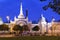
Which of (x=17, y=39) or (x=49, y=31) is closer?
(x=17, y=39)

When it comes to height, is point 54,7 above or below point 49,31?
above

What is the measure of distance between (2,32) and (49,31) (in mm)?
1622

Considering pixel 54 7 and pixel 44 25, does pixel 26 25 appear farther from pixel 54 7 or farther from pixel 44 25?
pixel 54 7

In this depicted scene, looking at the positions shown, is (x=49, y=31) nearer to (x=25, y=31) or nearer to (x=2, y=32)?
(x=25, y=31)

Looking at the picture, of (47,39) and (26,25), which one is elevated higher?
(26,25)

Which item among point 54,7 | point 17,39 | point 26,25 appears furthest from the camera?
point 26,25

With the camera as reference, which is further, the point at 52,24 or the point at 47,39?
the point at 52,24

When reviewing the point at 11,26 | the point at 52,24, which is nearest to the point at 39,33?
the point at 52,24

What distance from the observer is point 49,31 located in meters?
6.90

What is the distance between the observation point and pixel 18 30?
673cm

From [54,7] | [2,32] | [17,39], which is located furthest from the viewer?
[2,32]

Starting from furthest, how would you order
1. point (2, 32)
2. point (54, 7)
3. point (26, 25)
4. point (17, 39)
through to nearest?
point (26, 25)
point (2, 32)
point (17, 39)
point (54, 7)

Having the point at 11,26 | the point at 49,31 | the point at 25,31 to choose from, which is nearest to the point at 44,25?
the point at 49,31

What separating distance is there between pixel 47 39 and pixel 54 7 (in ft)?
3.35
